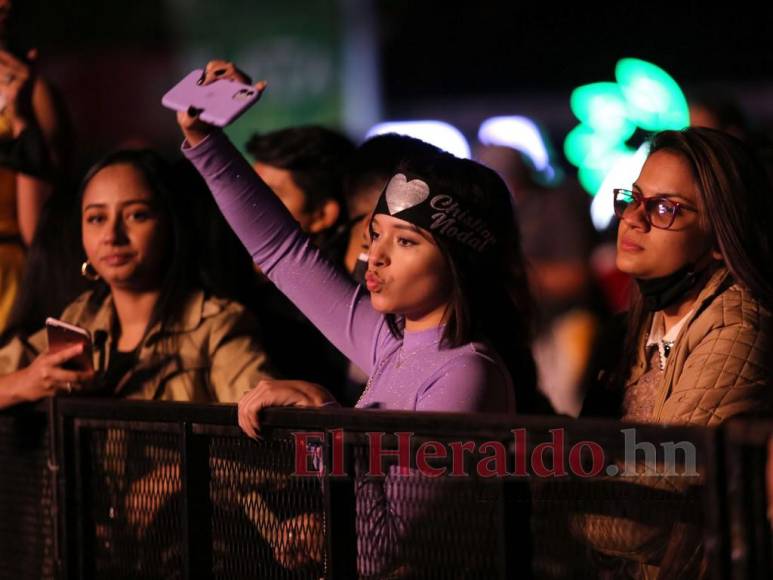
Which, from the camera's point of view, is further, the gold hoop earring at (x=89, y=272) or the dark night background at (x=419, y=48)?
the dark night background at (x=419, y=48)

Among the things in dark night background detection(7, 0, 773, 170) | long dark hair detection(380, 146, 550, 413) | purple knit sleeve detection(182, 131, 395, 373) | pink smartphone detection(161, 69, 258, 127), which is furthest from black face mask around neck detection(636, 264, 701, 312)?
dark night background detection(7, 0, 773, 170)

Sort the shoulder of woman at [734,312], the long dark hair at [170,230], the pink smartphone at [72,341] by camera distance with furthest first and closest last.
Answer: the long dark hair at [170,230] < the pink smartphone at [72,341] < the shoulder of woman at [734,312]

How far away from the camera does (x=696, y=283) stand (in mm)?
4281

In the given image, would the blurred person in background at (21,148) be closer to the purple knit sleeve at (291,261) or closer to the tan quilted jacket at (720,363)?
the purple knit sleeve at (291,261)

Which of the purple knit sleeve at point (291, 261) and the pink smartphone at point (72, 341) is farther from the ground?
the purple knit sleeve at point (291, 261)

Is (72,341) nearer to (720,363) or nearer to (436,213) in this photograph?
(436,213)

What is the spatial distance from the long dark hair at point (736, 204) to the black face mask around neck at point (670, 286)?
10 centimetres

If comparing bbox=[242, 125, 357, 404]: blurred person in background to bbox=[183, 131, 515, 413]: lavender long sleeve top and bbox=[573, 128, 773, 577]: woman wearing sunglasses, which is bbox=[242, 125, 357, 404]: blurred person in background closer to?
bbox=[183, 131, 515, 413]: lavender long sleeve top

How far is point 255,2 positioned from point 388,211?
19.6m

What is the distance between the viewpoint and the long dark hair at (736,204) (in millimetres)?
4184

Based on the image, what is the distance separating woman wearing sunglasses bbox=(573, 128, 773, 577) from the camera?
12.9ft

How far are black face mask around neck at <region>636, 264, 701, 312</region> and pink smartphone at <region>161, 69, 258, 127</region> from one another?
1.23m

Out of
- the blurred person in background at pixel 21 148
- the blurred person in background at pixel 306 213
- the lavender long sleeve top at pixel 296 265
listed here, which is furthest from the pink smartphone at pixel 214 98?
the blurred person in background at pixel 21 148

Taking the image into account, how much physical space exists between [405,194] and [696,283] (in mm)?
840
